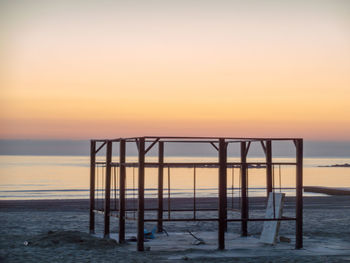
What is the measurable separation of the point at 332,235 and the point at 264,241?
10.4 ft

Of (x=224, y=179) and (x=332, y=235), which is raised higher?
(x=224, y=179)

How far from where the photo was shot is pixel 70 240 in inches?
580

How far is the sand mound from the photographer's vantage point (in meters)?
14.2

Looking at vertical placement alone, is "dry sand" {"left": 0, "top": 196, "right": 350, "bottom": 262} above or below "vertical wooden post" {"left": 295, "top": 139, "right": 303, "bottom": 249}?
below

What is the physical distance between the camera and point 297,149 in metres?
14.0

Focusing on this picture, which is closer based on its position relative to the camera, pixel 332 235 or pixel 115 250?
pixel 115 250

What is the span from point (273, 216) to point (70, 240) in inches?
203

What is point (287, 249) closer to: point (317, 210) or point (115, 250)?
point (115, 250)

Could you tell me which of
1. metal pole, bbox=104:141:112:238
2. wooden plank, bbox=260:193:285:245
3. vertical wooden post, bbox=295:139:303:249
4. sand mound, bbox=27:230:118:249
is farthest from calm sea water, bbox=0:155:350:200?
sand mound, bbox=27:230:118:249

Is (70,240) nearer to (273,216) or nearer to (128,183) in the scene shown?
(273,216)

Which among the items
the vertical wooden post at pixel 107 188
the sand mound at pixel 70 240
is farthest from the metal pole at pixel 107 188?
the sand mound at pixel 70 240

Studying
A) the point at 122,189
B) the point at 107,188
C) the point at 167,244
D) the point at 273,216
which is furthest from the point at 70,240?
the point at 273,216

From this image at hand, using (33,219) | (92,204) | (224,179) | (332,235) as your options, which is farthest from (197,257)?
(33,219)

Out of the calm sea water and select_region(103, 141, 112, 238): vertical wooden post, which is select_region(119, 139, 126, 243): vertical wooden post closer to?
the calm sea water
